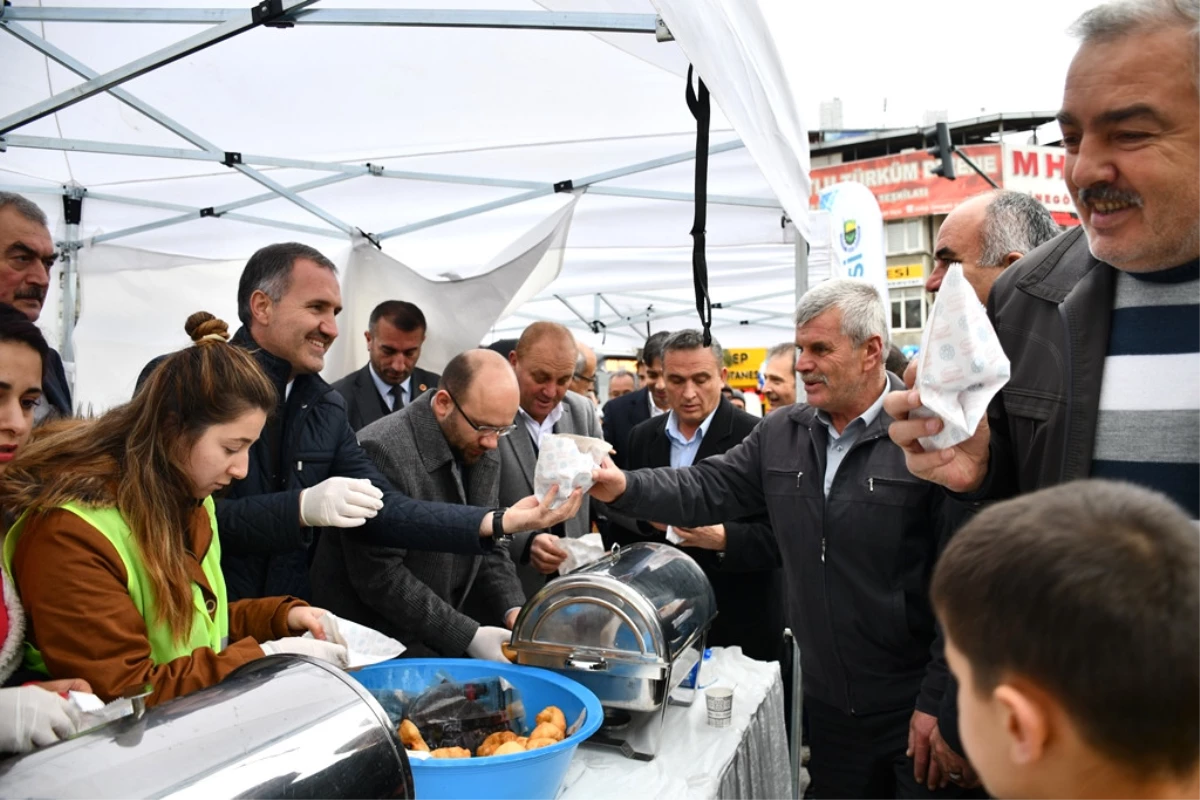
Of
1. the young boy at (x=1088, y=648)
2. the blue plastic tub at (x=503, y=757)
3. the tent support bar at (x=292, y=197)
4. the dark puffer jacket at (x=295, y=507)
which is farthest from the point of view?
the tent support bar at (x=292, y=197)

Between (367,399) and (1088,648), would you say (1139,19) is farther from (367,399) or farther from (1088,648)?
(367,399)

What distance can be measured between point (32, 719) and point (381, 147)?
3995 mm

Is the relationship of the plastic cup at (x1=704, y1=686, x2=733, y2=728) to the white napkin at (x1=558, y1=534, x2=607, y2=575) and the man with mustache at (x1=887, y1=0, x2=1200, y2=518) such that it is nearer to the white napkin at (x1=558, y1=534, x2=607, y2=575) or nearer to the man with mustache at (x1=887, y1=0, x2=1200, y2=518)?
the white napkin at (x1=558, y1=534, x2=607, y2=575)

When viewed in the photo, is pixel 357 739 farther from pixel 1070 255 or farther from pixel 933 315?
pixel 1070 255

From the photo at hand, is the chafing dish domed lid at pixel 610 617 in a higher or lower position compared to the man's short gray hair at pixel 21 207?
lower

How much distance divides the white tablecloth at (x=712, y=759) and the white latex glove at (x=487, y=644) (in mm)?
488

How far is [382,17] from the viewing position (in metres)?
2.82

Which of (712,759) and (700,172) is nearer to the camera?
(712,759)

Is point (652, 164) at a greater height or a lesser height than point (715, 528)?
greater

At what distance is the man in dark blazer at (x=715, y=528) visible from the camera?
316cm

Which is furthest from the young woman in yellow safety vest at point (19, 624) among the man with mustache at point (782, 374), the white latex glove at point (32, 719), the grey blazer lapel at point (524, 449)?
the man with mustache at point (782, 374)

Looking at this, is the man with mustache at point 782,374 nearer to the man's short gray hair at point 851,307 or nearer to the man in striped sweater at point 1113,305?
the man's short gray hair at point 851,307

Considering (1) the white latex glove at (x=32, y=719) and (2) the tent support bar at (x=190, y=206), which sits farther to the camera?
(2) the tent support bar at (x=190, y=206)

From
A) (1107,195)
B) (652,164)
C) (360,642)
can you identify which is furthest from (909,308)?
(360,642)
